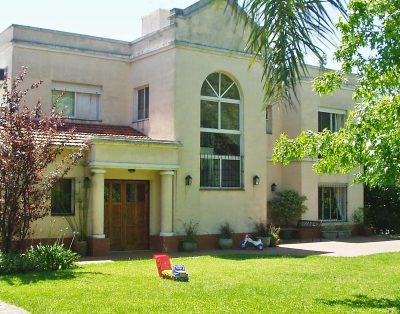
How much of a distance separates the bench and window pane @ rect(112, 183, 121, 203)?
874 centimetres

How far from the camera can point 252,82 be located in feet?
75.4

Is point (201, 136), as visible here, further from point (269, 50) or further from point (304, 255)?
point (269, 50)

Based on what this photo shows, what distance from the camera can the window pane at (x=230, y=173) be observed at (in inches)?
871

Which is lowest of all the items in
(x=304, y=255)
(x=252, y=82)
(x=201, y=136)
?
(x=304, y=255)

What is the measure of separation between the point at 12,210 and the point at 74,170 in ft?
17.1

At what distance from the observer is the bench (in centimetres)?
2567

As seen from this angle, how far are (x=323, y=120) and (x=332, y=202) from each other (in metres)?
3.87

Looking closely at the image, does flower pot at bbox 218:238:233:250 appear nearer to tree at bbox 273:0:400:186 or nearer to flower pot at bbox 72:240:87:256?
flower pot at bbox 72:240:87:256

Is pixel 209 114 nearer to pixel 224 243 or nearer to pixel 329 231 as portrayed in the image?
pixel 224 243

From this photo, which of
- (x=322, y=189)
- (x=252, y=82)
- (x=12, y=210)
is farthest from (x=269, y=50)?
(x=322, y=189)

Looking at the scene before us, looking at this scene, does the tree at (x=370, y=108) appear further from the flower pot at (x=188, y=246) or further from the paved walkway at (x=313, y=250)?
the flower pot at (x=188, y=246)

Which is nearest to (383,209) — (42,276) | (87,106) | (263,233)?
(263,233)

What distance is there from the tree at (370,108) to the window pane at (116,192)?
11493 mm

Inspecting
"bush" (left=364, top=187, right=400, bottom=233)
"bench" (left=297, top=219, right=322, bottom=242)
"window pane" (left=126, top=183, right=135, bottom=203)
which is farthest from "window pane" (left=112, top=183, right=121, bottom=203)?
"bush" (left=364, top=187, right=400, bottom=233)
